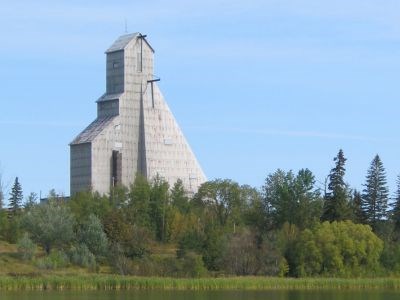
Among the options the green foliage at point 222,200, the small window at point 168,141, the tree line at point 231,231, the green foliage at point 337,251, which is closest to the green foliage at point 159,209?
the tree line at point 231,231

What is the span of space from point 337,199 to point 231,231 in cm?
1243

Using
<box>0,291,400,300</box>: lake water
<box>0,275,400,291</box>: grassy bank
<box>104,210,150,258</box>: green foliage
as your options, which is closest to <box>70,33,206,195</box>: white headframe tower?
<box>104,210,150,258</box>: green foliage

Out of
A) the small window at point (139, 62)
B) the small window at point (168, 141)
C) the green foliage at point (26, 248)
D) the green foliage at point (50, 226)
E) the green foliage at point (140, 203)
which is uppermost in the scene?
the small window at point (139, 62)

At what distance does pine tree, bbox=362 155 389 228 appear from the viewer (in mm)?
→ 101812

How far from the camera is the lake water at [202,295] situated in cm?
5200

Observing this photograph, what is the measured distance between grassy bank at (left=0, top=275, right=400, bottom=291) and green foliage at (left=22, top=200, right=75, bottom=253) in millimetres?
18212

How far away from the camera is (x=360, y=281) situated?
7119cm

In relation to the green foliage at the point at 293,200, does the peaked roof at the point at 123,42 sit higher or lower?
higher

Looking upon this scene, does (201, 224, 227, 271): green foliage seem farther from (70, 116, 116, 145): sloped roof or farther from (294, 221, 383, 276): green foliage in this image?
(70, 116, 116, 145): sloped roof

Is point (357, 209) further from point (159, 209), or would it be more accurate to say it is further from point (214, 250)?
point (214, 250)

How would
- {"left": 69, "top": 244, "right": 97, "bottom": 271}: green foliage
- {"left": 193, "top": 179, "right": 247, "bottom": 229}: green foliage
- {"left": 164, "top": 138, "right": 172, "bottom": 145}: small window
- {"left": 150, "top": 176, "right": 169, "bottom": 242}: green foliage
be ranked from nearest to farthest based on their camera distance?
{"left": 69, "top": 244, "right": 97, "bottom": 271}: green foliage < {"left": 150, "top": 176, "right": 169, "bottom": 242}: green foliage < {"left": 193, "top": 179, "right": 247, "bottom": 229}: green foliage < {"left": 164, "top": 138, "right": 172, "bottom": 145}: small window

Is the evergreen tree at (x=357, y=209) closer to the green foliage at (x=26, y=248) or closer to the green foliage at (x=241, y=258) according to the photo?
the green foliage at (x=241, y=258)

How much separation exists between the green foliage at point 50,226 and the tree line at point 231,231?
0.27 ft

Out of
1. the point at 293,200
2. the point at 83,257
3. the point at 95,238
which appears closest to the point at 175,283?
the point at 83,257
